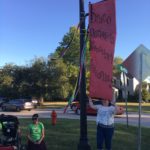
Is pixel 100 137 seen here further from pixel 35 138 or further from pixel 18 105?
pixel 18 105

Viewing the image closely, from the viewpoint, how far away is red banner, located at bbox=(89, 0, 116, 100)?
9.76 meters

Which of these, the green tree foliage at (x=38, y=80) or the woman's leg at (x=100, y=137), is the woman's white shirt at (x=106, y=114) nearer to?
the woman's leg at (x=100, y=137)

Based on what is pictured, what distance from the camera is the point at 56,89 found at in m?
57.1

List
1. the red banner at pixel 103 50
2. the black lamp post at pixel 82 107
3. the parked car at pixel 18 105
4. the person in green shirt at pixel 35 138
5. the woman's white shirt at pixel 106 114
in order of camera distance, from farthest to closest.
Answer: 1. the parked car at pixel 18 105
2. the black lamp post at pixel 82 107
3. the woman's white shirt at pixel 106 114
4. the person in green shirt at pixel 35 138
5. the red banner at pixel 103 50

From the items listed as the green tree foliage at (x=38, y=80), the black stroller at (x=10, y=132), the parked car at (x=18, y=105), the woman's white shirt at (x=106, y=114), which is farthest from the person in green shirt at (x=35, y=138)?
the green tree foliage at (x=38, y=80)

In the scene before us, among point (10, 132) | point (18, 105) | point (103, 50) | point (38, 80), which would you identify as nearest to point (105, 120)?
point (103, 50)

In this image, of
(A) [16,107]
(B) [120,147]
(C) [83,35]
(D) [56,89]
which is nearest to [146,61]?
(C) [83,35]

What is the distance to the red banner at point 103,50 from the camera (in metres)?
9.76

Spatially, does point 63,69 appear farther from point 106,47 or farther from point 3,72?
point 106,47

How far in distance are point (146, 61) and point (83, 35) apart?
9.95 ft

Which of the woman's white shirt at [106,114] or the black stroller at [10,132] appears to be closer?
the black stroller at [10,132]

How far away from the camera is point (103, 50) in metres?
9.90

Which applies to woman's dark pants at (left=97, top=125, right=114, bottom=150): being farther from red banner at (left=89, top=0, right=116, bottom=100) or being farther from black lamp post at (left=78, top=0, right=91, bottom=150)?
red banner at (left=89, top=0, right=116, bottom=100)

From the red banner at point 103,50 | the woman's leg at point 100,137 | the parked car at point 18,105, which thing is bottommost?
the woman's leg at point 100,137
